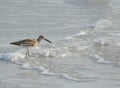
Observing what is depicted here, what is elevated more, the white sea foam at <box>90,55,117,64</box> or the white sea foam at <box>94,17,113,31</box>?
the white sea foam at <box>94,17,113,31</box>

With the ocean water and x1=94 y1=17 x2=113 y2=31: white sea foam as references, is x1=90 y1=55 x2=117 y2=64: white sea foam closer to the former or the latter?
the ocean water

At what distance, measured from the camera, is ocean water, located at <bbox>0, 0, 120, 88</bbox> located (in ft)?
30.8

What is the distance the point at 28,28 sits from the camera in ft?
47.9

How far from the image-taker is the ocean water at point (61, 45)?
30.8ft

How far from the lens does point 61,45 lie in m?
12.4

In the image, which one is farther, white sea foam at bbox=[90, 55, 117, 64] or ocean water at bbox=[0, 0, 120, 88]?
white sea foam at bbox=[90, 55, 117, 64]

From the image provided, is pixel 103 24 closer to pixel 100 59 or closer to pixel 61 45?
pixel 61 45

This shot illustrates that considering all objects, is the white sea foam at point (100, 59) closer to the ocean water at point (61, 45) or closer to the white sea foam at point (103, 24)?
the ocean water at point (61, 45)

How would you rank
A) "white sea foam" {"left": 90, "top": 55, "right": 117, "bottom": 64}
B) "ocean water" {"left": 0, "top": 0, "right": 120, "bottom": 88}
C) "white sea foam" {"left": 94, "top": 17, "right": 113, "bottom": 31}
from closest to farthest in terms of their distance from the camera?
"ocean water" {"left": 0, "top": 0, "right": 120, "bottom": 88}, "white sea foam" {"left": 90, "top": 55, "right": 117, "bottom": 64}, "white sea foam" {"left": 94, "top": 17, "right": 113, "bottom": 31}

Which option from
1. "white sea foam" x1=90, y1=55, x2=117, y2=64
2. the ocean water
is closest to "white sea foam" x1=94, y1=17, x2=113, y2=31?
the ocean water

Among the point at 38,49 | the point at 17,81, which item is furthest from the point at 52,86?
the point at 38,49

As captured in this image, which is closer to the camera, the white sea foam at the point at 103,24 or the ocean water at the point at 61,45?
the ocean water at the point at 61,45

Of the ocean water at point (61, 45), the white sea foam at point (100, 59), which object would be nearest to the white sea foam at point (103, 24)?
the ocean water at point (61, 45)

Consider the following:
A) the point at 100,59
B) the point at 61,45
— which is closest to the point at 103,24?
the point at 61,45
